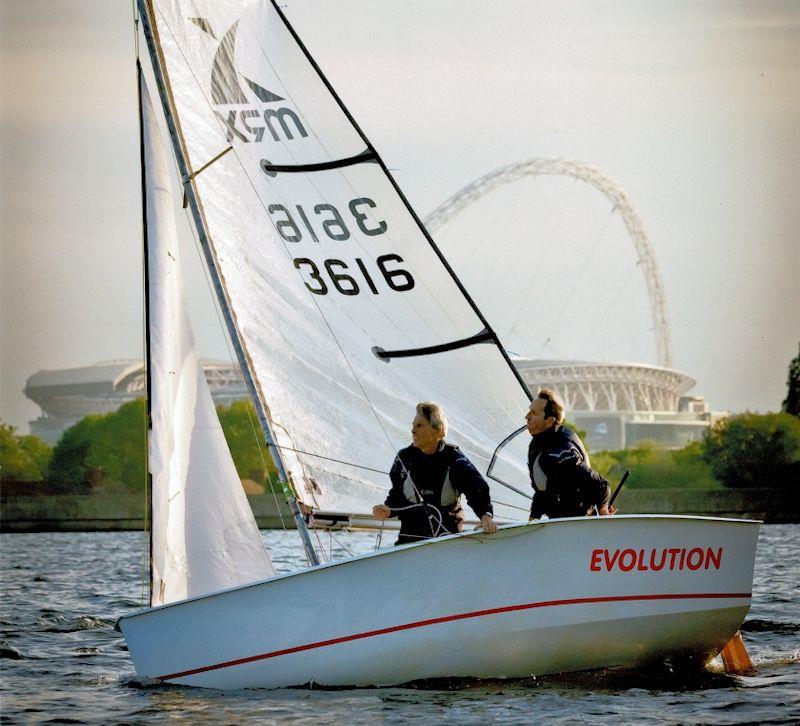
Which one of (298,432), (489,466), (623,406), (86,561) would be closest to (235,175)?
(298,432)

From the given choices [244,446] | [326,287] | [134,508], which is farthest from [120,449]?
[326,287]

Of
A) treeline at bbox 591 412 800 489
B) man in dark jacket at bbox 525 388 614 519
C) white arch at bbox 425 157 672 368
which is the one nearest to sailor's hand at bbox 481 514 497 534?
man in dark jacket at bbox 525 388 614 519

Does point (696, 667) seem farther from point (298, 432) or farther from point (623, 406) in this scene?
point (623, 406)

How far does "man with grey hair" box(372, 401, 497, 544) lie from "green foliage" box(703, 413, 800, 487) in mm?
59941

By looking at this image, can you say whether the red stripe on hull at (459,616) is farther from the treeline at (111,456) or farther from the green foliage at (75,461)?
the green foliage at (75,461)

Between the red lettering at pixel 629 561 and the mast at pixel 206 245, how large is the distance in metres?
3.16

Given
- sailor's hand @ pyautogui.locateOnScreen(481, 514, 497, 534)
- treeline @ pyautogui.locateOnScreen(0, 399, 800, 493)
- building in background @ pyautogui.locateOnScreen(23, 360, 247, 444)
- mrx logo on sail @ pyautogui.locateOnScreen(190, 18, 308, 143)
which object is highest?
building in background @ pyautogui.locateOnScreen(23, 360, 247, 444)

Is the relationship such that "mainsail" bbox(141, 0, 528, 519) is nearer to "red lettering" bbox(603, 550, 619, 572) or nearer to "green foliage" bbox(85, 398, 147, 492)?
"red lettering" bbox(603, 550, 619, 572)

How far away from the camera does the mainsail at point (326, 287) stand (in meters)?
13.4

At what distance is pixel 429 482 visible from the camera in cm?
1165

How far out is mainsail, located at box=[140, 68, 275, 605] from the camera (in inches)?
495

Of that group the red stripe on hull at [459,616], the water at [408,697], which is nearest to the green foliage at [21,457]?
the water at [408,697]

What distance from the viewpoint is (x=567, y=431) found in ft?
37.7

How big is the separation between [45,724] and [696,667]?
501 centimetres
